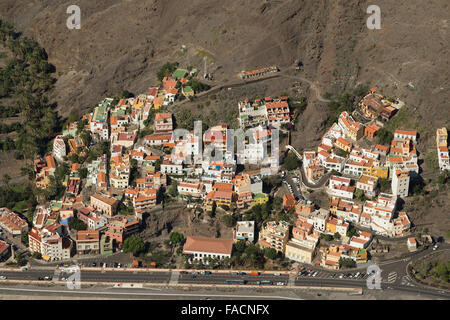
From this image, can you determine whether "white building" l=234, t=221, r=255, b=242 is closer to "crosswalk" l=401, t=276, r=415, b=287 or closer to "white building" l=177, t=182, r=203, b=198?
"white building" l=177, t=182, r=203, b=198

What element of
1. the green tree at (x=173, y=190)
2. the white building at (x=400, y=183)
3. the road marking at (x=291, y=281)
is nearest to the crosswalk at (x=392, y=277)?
the road marking at (x=291, y=281)

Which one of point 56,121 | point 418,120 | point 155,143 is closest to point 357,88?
point 418,120

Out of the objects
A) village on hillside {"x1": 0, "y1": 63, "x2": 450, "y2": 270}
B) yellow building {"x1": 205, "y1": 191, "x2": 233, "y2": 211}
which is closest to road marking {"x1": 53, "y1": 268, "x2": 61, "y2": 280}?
village on hillside {"x1": 0, "y1": 63, "x2": 450, "y2": 270}

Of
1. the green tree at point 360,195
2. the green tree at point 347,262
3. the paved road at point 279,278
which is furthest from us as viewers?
the green tree at point 360,195

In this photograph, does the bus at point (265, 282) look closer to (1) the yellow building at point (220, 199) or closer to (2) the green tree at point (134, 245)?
(1) the yellow building at point (220, 199)

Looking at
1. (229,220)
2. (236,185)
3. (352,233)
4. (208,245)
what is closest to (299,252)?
(352,233)
